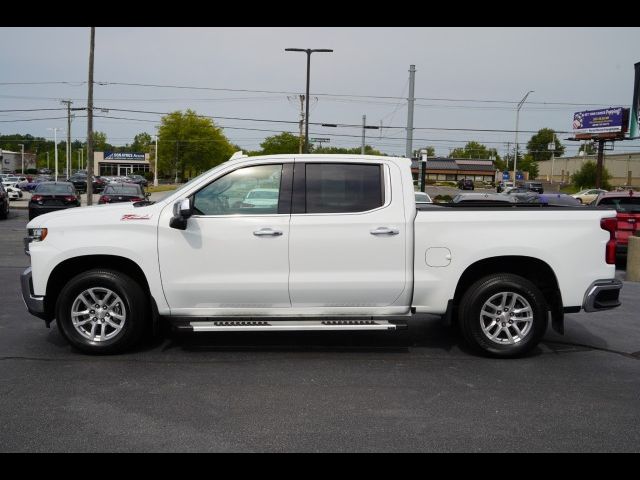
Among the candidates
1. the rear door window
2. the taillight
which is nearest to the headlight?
the rear door window

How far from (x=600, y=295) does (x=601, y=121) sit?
69975 millimetres

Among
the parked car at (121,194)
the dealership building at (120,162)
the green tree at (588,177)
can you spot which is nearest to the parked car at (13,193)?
the parked car at (121,194)

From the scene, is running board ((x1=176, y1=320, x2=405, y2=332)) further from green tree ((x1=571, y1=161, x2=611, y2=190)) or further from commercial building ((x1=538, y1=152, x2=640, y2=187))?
commercial building ((x1=538, y1=152, x2=640, y2=187))

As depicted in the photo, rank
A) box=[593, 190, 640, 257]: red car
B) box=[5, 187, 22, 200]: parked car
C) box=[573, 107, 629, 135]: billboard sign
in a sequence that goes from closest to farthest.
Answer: box=[593, 190, 640, 257]: red car → box=[5, 187, 22, 200]: parked car → box=[573, 107, 629, 135]: billboard sign

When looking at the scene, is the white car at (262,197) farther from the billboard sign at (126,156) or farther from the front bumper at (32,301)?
the billboard sign at (126,156)

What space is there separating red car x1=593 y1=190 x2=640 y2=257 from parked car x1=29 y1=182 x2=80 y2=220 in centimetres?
1807

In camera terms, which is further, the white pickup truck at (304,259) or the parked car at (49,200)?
the parked car at (49,200)

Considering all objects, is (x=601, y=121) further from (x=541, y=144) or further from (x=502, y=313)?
(x=541, y=144)

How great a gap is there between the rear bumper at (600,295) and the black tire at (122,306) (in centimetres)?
428

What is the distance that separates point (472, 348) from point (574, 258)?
1.31 metres

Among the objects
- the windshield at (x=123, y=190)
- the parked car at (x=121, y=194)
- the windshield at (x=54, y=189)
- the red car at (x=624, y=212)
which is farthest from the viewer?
the windshield at (x=123, y=190)

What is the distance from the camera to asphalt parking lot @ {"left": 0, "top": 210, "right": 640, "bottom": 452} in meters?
4.26

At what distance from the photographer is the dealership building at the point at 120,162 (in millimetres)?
108500

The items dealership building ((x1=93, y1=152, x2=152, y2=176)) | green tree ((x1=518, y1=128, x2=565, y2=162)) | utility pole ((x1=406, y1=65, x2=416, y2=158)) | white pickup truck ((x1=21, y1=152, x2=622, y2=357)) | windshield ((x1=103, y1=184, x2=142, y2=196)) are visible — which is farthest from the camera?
green tree ((x1=518, y1=128, x2=565, y2=162))
